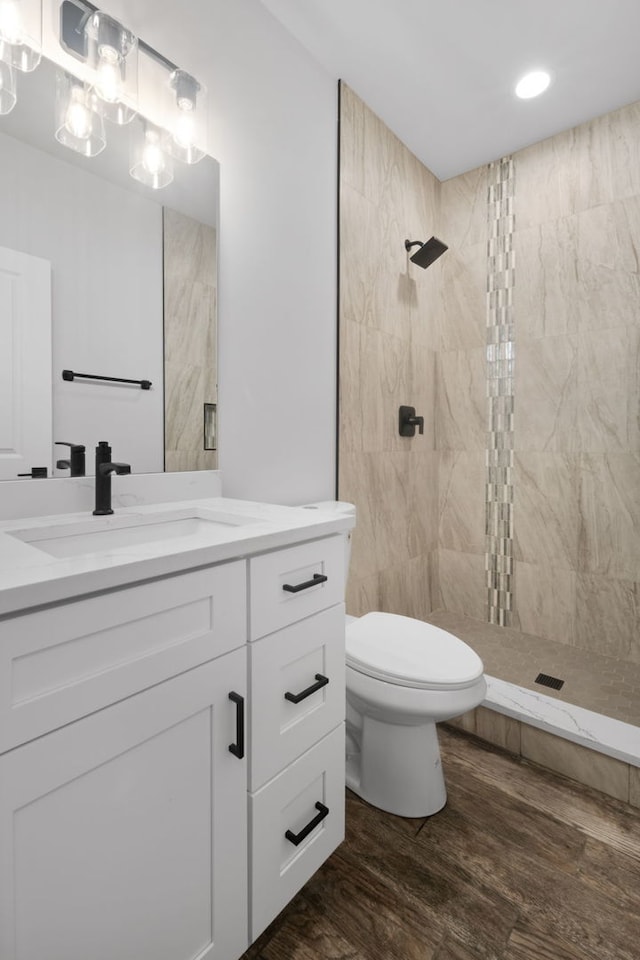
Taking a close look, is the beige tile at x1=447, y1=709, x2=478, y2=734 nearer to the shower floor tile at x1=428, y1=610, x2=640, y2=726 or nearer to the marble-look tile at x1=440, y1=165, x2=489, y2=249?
the shower floor tile at x1=428, y1=610, x2=640, y2=726

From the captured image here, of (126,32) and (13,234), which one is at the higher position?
(126,32)

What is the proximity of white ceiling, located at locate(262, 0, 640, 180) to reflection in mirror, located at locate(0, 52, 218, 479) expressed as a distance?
34.1 inches

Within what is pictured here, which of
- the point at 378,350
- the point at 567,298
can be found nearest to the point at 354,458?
the point at 378,350

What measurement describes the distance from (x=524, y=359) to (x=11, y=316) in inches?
86.5

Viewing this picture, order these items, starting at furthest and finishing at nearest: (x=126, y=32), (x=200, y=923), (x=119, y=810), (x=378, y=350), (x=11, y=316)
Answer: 1. (x=378, y=350)
2. (x=126, y=32)
3. (x=11, y=316)
4. (x=200, y=923)
5. (x=119, y=810)

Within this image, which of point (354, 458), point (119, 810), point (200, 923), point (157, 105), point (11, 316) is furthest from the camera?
point (354, 458)

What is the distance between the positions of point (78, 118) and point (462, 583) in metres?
2.51

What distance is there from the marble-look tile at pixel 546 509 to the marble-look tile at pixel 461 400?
11.2 inches

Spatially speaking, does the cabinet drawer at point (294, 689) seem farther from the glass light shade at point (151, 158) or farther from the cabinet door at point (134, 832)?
the glass light shade at point (151, 158)

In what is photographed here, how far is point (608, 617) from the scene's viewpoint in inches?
85.3

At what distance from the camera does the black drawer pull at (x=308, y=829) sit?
0.97m

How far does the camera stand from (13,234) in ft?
3.44

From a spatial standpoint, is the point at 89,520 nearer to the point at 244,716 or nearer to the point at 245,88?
the point at 244,716

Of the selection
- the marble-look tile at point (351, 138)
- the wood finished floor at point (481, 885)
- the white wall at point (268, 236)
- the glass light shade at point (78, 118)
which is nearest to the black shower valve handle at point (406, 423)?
the white wall at point (268, 236)
